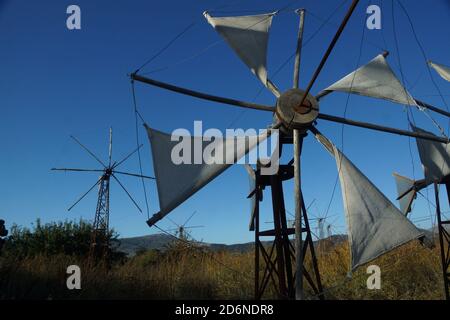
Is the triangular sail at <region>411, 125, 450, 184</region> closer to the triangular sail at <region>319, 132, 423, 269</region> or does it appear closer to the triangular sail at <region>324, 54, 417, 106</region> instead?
the triangular sail at <region>324, 54, 417, 106</region>

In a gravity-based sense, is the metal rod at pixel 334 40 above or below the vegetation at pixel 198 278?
above

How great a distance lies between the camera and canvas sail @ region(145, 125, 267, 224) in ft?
25.6

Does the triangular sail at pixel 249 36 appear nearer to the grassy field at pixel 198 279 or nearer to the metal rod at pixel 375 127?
the metal rod at pixel 375 127

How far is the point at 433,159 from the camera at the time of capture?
11031 millimetres

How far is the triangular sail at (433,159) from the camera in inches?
422

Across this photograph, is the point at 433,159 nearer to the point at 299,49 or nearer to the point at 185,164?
the point at 299,49

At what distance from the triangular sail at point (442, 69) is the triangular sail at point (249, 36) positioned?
731 centimetres


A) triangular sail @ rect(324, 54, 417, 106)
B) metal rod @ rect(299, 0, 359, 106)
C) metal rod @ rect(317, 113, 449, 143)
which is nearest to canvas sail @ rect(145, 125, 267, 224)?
metal rod @ rect(317, 113, 449, 143)

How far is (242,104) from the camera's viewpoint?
8.52 m

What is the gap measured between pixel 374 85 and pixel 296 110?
3037 mm

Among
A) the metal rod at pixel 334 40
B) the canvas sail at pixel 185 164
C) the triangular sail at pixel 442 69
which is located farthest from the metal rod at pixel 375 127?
the triangular sail at pixel 442 69

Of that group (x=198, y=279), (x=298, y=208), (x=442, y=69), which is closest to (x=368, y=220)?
(x=298, y=208)

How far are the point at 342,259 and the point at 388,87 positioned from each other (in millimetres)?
10371

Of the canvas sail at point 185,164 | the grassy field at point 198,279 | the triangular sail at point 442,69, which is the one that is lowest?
the grassy field at point 198,279
